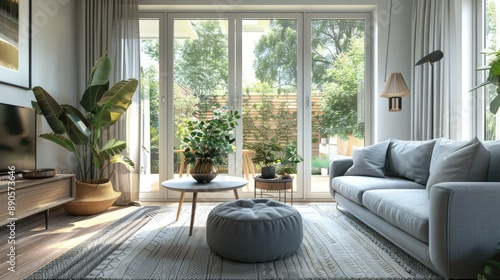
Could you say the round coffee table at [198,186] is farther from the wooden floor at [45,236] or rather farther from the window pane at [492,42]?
the window pane at [492,42]

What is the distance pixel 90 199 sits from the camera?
3184 millimetres

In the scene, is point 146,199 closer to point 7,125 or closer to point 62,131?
point 62,131

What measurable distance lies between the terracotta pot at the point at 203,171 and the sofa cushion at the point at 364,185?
123cm

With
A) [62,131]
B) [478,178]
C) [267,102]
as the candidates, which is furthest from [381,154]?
[62,131]

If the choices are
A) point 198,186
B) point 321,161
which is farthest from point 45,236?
point 321,161

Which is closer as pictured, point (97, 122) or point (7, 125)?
point (7, 125)

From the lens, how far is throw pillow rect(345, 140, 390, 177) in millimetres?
3016

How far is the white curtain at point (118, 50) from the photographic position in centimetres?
371

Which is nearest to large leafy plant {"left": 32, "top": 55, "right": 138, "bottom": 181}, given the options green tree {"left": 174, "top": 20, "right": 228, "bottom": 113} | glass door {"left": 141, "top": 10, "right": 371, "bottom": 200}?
glass door {"left": 141, "top": 10, "right": 371, "bottom": 200}

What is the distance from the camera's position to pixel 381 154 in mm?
3092

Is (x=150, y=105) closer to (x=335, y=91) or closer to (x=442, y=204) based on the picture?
(x=335, y=91)

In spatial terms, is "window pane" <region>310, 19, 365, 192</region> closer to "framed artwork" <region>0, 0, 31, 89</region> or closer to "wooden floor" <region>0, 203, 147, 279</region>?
"wooden floor" <region>0, 203, 147, 279</region>

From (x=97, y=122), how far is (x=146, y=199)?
4.16 ft

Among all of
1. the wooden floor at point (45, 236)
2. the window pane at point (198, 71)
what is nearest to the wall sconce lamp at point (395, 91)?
the window pane at point (198, 71)
